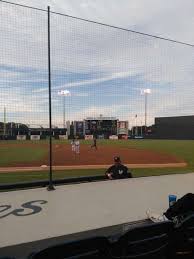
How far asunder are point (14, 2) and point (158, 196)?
5.37 meters

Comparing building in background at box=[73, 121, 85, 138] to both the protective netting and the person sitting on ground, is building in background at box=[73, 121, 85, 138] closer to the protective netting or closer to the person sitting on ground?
the protective netting

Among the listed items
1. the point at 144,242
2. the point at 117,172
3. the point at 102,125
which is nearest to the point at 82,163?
the point at 102,125

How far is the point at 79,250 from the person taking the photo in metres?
2.48

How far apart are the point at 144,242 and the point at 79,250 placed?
26.9 inches

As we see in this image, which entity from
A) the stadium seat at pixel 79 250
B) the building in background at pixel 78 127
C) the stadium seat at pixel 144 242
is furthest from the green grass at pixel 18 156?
the stadium seat at pixel 79 250

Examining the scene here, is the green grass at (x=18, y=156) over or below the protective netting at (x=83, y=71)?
below

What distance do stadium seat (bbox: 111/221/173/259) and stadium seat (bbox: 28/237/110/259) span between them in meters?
0.18

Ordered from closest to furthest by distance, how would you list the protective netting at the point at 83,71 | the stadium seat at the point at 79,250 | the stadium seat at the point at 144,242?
the stadium seat at the point at 79,250 → the stadium seat at the point at 144,242 → the protective netting at the point at 83,71

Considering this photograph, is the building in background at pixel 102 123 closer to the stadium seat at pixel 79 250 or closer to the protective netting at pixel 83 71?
the protective netting at pixel 83 71

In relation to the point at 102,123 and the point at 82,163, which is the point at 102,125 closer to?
the point at 102,123

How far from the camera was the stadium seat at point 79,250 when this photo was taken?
233cm

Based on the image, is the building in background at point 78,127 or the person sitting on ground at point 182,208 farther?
the building in background at point 78,127

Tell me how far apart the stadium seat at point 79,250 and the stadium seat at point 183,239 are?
815 millimetres

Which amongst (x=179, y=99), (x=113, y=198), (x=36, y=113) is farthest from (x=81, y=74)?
(x=113, y=198)
